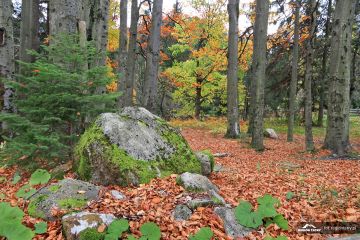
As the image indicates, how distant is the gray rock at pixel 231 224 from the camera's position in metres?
3.65

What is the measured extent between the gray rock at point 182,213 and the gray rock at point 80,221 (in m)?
0.77

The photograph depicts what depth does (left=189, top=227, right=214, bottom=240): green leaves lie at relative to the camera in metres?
3.32

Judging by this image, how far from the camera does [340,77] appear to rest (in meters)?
9.52

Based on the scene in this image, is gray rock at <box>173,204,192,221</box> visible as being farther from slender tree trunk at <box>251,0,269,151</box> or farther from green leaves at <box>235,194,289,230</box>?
slender tree trunk at <box>251,0,269,151</box>

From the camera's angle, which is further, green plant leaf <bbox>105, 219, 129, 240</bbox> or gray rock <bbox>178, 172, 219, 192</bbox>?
gray rock <bbox>178, 172, 219, 192</bbox>

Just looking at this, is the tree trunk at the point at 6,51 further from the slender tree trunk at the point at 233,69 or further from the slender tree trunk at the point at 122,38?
the slender tree trunk at the point at 233,69

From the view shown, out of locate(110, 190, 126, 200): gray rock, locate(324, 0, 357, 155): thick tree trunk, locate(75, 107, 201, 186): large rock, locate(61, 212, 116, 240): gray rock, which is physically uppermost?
locate(324, 0, 357, 155): thick tree trunk

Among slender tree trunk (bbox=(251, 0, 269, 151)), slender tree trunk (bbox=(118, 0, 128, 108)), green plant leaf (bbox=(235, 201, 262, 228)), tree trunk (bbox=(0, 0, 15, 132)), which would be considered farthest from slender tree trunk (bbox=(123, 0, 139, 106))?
green plant leaf (bbox=(235, 201, 262, 228))

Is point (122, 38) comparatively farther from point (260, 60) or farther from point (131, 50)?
point (260, 60)

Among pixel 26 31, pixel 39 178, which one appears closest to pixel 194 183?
pixel 39 178

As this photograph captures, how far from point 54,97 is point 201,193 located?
287 centimetres

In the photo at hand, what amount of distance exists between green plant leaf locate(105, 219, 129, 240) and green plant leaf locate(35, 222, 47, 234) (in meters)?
0.72

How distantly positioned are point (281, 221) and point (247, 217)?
1.45 ft

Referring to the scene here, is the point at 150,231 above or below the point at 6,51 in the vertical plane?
below
